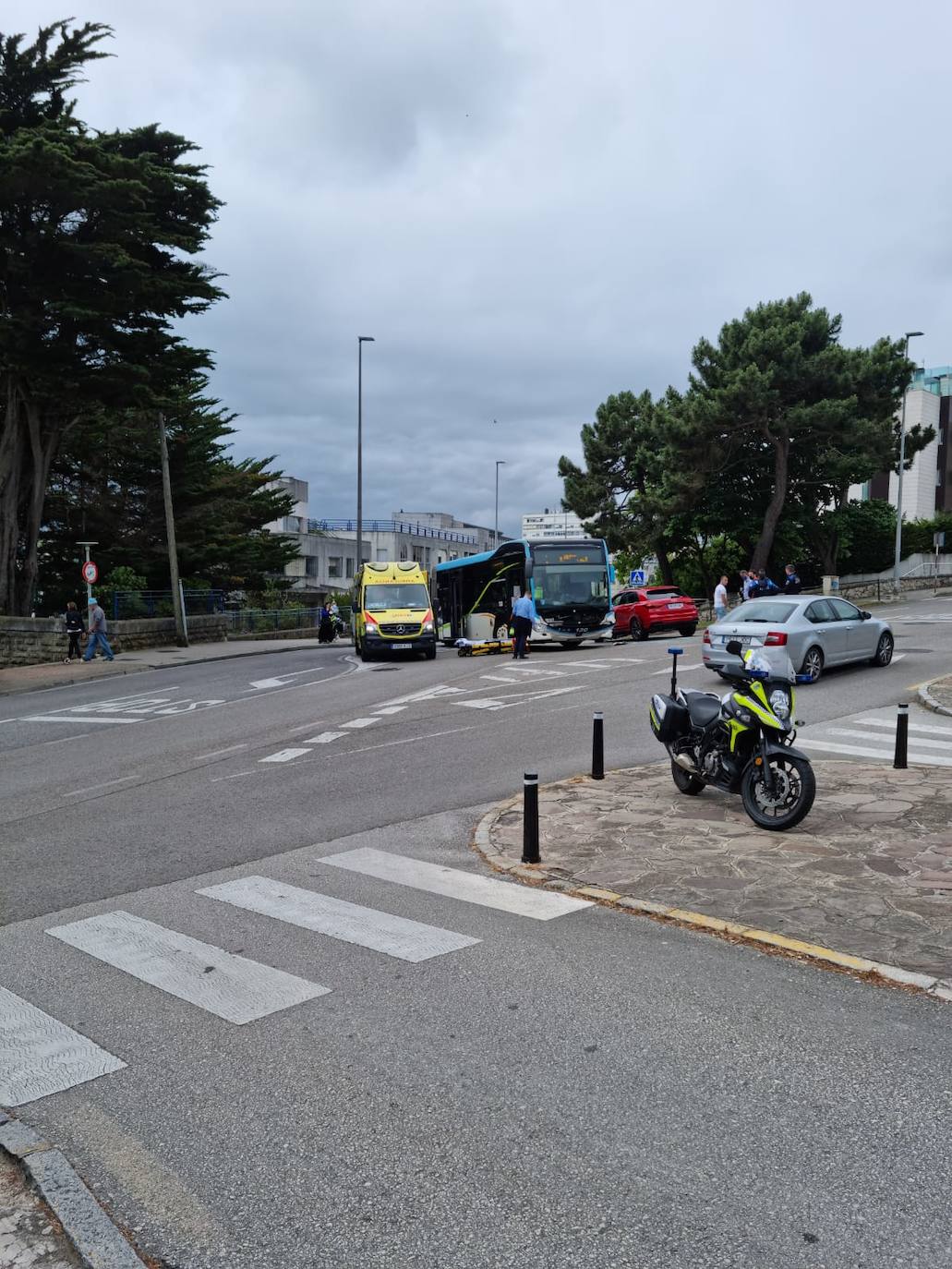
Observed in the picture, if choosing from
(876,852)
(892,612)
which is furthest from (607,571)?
(876,852)

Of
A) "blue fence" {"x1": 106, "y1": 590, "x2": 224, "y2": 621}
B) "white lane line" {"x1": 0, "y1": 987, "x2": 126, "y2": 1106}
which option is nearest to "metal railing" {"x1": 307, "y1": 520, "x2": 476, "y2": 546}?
"blue fence" {"x1": 106, "y1": 590, "x2": 224, "y2": 621}

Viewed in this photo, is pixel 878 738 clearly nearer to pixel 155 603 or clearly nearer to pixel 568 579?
pixel 568 579

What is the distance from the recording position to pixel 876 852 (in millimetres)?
7277

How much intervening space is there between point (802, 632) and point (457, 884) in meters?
11.4

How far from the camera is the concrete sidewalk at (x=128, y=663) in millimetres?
24266

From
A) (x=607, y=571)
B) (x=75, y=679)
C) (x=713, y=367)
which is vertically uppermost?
(x=713, y=367)

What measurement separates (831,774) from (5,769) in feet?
31.4

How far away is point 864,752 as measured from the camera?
37.8 feet

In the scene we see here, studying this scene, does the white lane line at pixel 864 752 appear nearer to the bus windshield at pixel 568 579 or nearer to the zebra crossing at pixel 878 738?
the zebra crossing at pixel 878 738

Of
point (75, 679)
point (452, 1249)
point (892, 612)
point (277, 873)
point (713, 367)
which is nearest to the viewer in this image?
point (452, 1249)

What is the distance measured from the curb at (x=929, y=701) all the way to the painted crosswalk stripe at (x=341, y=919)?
1030 cm

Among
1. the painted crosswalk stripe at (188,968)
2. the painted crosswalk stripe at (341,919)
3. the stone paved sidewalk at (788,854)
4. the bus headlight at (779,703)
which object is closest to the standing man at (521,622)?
the stone paved sidewalk at (788,854)

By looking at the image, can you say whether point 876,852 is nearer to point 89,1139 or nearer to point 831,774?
point 831,774

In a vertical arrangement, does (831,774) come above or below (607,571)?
below
